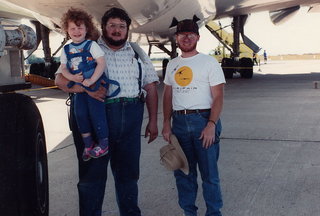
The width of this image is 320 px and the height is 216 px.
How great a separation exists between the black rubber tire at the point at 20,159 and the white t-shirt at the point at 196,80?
100cm

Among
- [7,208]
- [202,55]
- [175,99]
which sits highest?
[202,55]

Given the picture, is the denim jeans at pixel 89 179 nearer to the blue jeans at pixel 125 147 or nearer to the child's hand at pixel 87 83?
the blue jeans at pixel 125 147

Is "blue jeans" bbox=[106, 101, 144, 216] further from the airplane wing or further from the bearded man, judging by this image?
the airplane wing

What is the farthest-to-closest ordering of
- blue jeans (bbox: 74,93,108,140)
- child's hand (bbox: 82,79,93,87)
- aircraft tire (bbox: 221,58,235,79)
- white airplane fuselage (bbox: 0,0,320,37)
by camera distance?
aircraft tire (bbox: 221,58,235,79) → white airplane fuselage (bbox: 0,0,320,37) → blue jeans (bbox: 74,93,108,140) → child's hand (bbox: 82,79,93,87)

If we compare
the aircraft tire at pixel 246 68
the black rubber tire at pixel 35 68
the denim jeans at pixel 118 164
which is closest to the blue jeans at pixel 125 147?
the denim jeans at pixel 118 164

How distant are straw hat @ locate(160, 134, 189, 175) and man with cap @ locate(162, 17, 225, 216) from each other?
0.09m

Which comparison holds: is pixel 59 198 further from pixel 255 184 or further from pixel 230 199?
pixel 255 184

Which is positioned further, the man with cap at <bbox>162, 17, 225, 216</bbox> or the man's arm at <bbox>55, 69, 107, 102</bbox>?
the man with cap at <bbox>162, 17, 225, 216</bbox>

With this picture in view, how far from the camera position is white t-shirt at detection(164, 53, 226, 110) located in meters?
2.64

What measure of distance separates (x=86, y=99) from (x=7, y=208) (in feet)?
2.49

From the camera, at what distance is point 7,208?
204 cm

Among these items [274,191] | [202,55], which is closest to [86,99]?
[202,55]

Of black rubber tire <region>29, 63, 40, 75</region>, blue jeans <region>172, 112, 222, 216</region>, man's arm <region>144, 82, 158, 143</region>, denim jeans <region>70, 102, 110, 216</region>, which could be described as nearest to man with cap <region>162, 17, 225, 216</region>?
blue jeans <region>172, 112, 222, 216</region>

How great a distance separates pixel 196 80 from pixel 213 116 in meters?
0.28
